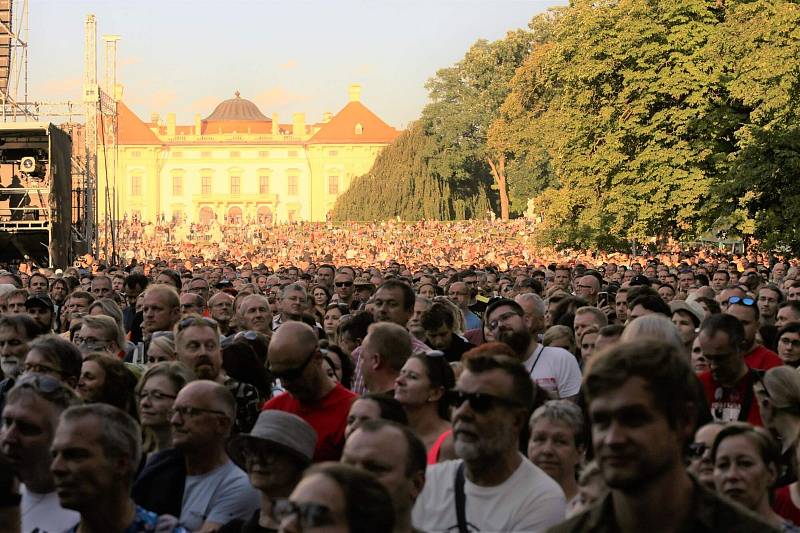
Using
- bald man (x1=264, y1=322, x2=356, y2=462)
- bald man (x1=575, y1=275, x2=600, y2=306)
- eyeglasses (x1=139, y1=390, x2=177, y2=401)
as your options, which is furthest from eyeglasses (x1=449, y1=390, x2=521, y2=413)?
bald man (x1=575, y1=275, x2=600, y2=306)

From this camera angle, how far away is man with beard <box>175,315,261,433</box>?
24.1 feet

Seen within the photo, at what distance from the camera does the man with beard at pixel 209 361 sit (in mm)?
7348

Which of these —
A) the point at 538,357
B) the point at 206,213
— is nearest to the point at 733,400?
the point at 538,357

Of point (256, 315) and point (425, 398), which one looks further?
point (256, 315)

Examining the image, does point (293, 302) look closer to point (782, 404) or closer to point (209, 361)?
point (209, 361)

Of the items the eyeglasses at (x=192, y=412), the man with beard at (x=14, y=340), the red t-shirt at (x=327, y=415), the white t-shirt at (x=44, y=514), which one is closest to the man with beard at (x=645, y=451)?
the white t-shirt at (x=44, y=514)

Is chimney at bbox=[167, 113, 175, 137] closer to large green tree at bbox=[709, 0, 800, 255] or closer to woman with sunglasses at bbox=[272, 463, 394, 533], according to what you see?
large green tree at bbox=[709, 0, 800, 255]

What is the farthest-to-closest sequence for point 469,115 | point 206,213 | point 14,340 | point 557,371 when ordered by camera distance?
point 206,213 < point 469,115 < point 14,340 < point 557,371

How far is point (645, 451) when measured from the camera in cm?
315

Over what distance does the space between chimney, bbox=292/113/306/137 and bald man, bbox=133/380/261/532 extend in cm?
12668

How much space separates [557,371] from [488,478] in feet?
11.4

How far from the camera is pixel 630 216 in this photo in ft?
121

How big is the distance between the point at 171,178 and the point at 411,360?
402ft

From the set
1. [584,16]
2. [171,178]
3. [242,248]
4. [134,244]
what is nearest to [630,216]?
[584,16]
